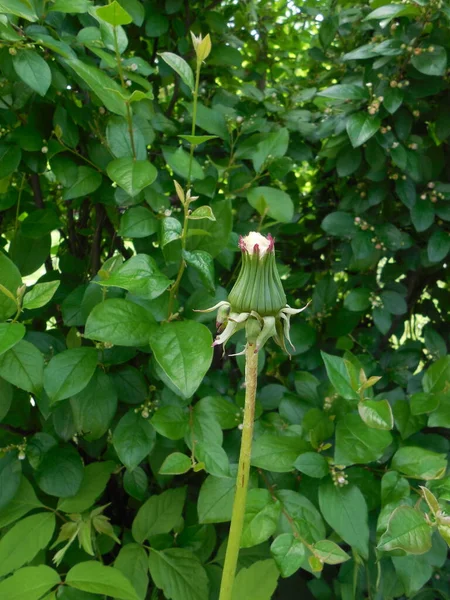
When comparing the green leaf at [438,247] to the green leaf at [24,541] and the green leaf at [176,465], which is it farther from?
the green leaf at [24,541]

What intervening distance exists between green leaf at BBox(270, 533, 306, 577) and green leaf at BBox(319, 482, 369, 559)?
9 cm

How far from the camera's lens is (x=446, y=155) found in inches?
Answer: 50.3

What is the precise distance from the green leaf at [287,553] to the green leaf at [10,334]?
1.29 feet

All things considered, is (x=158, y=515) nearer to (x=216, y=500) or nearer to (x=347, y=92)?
(x=216, y=500)

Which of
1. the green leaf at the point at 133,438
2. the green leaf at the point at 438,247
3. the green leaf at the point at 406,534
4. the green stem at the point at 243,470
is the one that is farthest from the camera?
the green leaf at the point at 438,247

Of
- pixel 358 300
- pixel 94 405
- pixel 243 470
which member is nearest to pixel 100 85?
pixel 94 405

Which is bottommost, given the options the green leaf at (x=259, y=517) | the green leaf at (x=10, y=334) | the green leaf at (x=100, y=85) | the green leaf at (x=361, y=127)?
the green leaf at (x=259, y=517)

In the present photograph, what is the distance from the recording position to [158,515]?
38.5 inches

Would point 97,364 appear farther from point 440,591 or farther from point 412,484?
point 440,591

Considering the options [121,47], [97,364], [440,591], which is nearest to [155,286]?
[97,364]

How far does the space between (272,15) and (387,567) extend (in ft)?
4.37

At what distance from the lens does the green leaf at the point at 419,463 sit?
2.53ft

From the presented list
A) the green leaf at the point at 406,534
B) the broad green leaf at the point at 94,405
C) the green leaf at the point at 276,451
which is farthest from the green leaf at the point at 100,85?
the green leaf at the point at 406,534

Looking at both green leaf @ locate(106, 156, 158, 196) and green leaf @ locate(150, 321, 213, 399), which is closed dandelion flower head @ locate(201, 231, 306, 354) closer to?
green leaf @ locate(150, 321, 213, 399)
